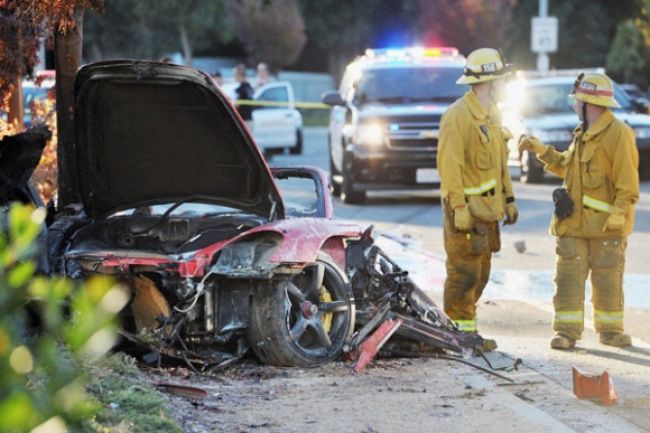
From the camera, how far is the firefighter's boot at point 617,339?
311 inches

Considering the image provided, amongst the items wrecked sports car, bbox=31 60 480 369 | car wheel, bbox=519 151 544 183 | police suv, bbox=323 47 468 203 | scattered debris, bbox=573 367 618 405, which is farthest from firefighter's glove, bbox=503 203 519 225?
car wheel, bbox=519 151 544 183

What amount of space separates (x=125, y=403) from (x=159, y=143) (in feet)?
7.66

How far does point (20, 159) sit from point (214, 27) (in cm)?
4575

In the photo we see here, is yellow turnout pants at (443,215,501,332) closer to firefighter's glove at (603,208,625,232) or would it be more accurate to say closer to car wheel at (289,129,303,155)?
firefighter's glove at (603,208,625,232)

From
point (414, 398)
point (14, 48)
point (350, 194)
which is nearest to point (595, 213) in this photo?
point (414, 398)

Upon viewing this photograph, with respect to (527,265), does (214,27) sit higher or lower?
higher

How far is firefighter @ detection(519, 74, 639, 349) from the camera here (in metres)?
7.93

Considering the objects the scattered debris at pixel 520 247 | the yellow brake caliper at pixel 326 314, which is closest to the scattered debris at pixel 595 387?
the yellow brake caliper at pixel 326 314

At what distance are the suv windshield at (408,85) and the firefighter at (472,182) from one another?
10.1 metres

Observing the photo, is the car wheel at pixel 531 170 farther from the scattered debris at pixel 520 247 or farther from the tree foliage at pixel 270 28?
the tree foliage at pixel 270 28

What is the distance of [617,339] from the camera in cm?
792

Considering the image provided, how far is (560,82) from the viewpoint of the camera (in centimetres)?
2225

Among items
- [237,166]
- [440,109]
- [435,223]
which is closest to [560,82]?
[440,109]

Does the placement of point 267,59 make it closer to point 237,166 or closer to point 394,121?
point 394,121
